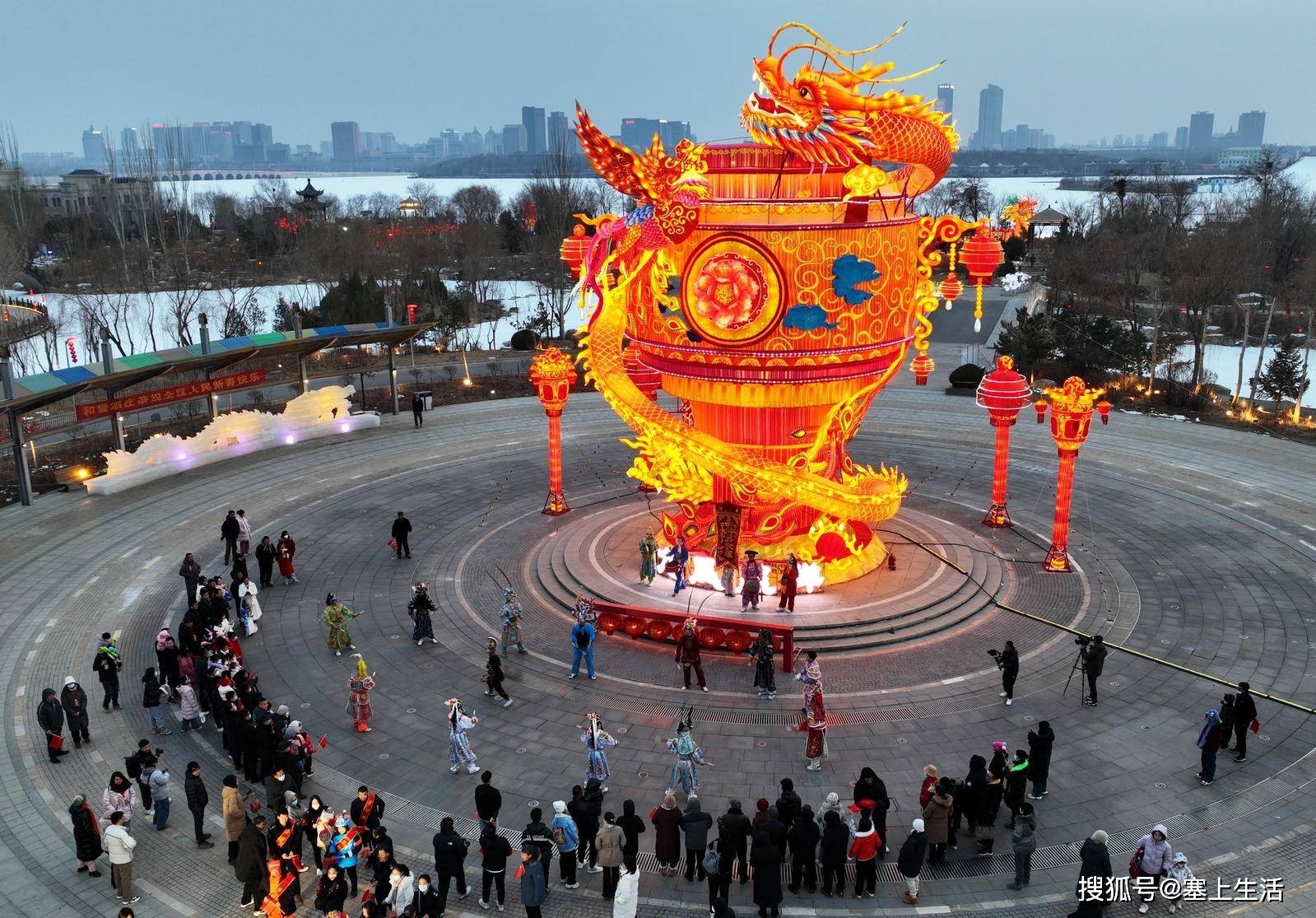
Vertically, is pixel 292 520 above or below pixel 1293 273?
below

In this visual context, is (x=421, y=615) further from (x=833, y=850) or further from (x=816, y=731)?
(x=833, y=850)

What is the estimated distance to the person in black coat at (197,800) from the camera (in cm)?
1311

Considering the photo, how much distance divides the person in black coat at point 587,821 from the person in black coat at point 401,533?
1181 centimetres

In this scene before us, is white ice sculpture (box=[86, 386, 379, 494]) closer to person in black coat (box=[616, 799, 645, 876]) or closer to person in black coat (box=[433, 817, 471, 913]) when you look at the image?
person in black coat (box=[433, 817, 471, 913])

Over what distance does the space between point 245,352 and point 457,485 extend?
349 inches

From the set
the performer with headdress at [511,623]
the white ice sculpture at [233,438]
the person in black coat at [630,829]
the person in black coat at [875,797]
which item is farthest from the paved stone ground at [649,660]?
the person in black coat at [875,797]

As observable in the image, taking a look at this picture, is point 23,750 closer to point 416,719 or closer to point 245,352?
point 416,719

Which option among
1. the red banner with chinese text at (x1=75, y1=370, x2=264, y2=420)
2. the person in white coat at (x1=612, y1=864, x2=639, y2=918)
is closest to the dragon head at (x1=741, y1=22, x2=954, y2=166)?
the person in white coat at (x1=612, y1=864, x2=639, y2=918)

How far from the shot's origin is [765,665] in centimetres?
1673

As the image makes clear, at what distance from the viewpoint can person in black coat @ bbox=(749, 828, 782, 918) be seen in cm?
1126

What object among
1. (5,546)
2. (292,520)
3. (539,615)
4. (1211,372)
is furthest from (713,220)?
(1211,372)

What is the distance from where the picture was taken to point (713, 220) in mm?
19703

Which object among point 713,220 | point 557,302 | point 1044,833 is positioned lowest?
point 1044,833

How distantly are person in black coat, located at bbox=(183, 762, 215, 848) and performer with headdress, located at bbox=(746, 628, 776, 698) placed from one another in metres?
8.79
